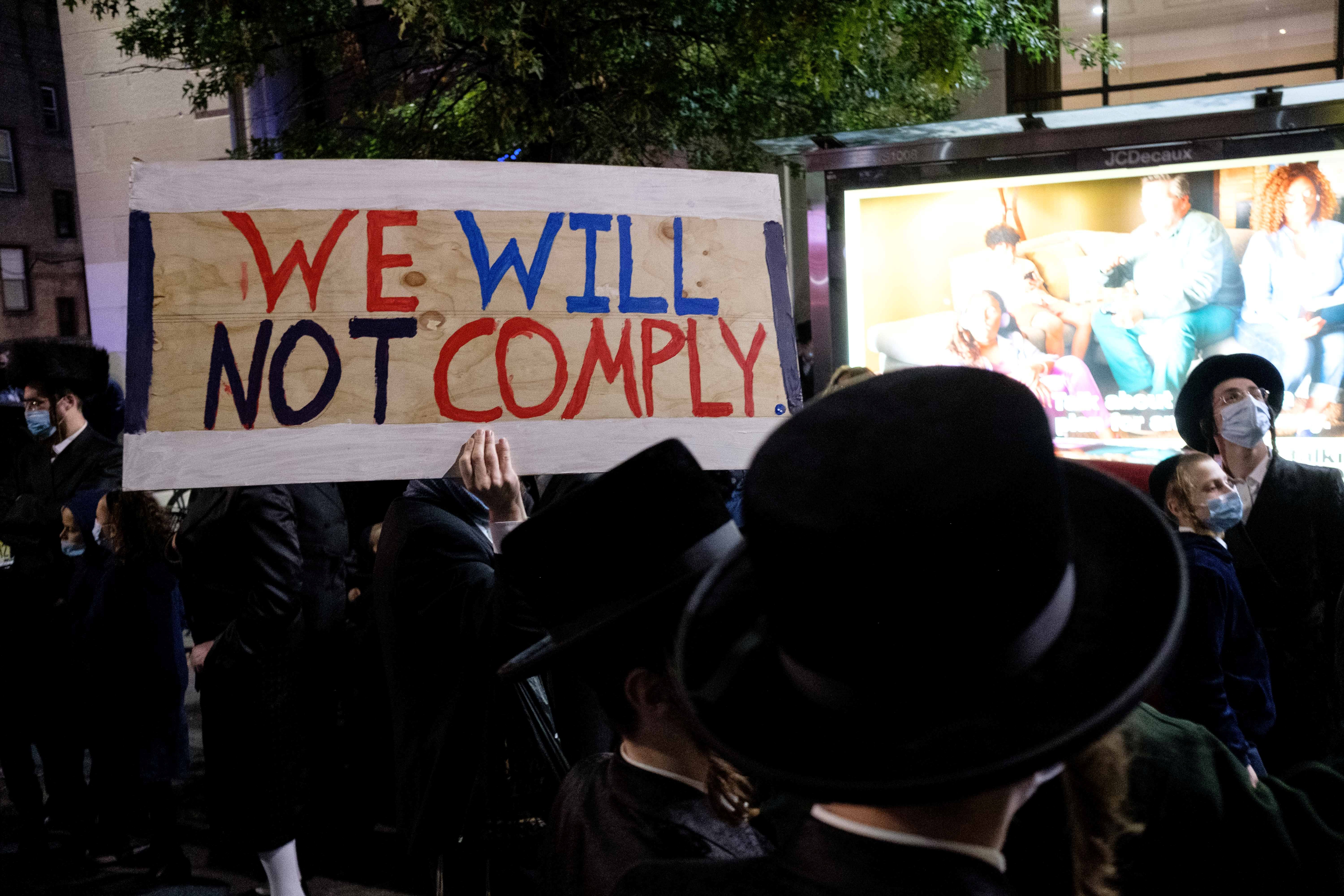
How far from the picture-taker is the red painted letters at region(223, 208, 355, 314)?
231 centimetres

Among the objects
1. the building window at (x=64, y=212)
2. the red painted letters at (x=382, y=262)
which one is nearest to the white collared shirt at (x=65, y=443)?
the red painted letters at (x=382, y=262)

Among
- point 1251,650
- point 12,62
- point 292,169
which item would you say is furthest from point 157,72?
point 12,62

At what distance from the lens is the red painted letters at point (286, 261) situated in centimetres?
231

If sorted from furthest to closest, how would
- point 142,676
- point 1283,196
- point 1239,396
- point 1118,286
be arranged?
point 1118,286 → point 142,676 → point 1283,196 → point 1239,396

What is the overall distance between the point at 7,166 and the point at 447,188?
37.6 m

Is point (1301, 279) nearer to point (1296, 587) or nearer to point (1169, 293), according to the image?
point (1169, 293)

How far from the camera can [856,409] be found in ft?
3.32

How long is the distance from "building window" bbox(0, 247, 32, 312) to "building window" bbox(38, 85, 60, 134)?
13.2 ft

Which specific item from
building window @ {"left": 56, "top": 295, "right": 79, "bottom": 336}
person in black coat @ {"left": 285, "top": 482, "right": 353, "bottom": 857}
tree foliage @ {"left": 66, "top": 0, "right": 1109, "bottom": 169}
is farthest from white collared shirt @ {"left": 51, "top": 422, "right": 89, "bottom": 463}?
building window @ {"left": 56, "top": 295, "right": 79, "bottom": 336}

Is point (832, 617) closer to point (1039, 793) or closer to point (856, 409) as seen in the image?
point (856, 409)

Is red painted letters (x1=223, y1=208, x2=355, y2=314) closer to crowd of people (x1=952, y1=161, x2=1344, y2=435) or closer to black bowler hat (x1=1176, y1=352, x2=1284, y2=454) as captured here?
black bowler hat (x1=1176, y1=352, x2=1284, y2=454)

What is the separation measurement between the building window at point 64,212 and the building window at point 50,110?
6.24 feet

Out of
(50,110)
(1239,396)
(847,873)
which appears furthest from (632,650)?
(50,110)

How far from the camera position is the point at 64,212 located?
1388 inches
